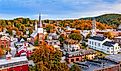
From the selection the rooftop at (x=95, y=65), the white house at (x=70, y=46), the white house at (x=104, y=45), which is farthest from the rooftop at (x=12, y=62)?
the white house at (x=104, y=45)

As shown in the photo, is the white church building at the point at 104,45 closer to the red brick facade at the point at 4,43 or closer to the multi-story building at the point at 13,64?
the red brick facade at the point at 4,43

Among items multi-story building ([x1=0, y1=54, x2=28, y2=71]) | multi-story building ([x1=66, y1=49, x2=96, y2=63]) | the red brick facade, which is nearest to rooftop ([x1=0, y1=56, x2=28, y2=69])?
multi-story building ([x1=0, y1=54, x2=28, y2=71])

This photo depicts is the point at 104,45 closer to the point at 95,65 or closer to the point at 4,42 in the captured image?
the point at 95,65

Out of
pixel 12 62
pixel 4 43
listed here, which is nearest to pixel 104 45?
pixel 4 43

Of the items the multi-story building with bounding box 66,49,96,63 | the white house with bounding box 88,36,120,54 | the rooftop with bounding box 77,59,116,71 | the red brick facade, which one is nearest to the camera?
the rooftop with bounding box 77,59,116,71

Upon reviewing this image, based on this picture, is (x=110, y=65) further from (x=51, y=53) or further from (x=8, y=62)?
(x=8, y=62)

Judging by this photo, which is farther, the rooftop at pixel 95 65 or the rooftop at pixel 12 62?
the rooftop at pixel 95 65

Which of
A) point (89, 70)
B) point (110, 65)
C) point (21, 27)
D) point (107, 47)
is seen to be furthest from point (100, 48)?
point (21, 27)

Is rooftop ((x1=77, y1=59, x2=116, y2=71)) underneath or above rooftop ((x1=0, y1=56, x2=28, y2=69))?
underneath

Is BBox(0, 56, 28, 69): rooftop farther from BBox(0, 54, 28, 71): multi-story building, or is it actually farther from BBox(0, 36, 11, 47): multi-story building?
BBox(0, 36, 11, 47): multi-story building
